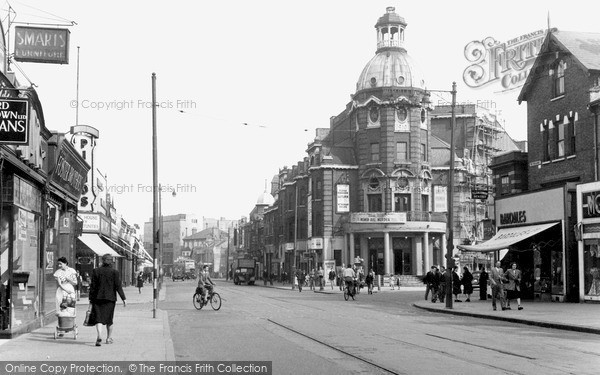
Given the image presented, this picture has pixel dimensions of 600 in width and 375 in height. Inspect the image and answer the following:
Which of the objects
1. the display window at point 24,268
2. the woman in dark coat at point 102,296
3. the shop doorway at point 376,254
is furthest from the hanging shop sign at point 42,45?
the shop doorway at point 376,254

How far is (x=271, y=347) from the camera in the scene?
14.7 metres

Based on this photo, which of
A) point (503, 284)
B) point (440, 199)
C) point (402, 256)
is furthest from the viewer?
point (440, 199)

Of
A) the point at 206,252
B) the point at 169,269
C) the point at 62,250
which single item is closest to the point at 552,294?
the point at 62,250

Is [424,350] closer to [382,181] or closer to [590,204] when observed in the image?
[590,204]

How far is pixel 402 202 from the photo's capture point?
6962 centimetres

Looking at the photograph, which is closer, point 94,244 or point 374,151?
point 94,244

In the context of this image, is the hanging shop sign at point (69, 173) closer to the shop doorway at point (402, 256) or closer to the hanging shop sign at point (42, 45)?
the hanging shop sign at point (42, 45)

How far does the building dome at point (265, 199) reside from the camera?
11981 centimetres

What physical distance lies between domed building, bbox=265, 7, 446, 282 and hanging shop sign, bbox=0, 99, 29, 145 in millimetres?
54883

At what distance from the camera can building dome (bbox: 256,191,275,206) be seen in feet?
393

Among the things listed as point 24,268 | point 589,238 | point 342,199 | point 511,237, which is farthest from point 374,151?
point 24,268

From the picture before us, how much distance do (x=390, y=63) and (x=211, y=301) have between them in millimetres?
48476

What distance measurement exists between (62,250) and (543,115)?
24.4 meters

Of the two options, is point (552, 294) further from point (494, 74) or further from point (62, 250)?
point (62, 250)
